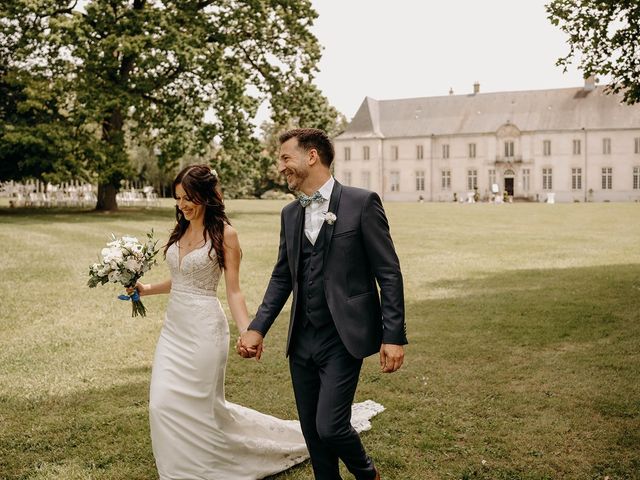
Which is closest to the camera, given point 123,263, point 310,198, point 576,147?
point 310,198

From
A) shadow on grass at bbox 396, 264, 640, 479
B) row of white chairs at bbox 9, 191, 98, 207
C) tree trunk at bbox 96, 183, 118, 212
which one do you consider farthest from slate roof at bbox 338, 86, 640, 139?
shadow on grass at bbox 396, 264, 640, 479

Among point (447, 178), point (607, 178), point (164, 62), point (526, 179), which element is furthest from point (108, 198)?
point (607, 178)

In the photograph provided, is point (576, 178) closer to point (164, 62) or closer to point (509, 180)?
point (509, 180)

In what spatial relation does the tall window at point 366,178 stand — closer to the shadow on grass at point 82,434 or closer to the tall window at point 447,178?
the tall window at point 447,178

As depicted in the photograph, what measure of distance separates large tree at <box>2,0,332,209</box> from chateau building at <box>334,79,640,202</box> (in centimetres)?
4014

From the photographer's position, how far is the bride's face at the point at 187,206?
4719mm

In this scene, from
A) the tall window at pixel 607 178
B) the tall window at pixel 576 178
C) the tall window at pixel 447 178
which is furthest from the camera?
the tall window at pixel 447 178

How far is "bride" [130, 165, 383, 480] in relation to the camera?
4375mm

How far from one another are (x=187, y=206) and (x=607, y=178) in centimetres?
7290

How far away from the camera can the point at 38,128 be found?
29.0 metres

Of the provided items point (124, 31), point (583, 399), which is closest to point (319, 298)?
point (583, 399)

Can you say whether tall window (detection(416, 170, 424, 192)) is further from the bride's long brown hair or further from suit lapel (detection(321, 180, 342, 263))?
suit lapel (detection(321, 180, 342, 263))

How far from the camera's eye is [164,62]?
2930 centimetres

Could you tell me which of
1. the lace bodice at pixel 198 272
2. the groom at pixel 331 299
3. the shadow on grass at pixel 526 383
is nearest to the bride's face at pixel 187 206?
the lace bodice at pixel 198 272
